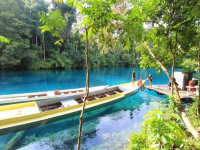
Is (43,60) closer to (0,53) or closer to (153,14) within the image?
(0,53)

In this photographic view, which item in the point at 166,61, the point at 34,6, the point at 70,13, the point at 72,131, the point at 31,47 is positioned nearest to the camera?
the point at 166,61

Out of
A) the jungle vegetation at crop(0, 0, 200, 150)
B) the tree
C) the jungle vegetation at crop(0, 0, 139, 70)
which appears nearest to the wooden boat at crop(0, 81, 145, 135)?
the jungle vegetation at crop(0, 0, 200, 150)

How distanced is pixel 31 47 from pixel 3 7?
7.85 metres

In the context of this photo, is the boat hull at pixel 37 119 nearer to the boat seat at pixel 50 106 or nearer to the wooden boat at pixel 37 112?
the wooden boat at pixel 37 112

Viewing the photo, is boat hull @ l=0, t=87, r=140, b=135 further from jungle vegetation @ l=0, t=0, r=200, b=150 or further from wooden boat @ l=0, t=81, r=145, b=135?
jungle vegetation @ l=0, t=0, r=200, b=150

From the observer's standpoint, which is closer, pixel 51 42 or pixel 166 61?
pixel 166 61

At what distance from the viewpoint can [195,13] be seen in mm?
2348

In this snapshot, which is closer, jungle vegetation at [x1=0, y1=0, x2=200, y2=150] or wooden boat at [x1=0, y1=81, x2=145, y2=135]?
jungle vegetation at [x1=0, y1=0, x2=200, y2=150]

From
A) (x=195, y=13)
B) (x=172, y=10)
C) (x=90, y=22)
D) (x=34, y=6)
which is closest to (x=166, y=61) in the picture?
(x=172, y=10)

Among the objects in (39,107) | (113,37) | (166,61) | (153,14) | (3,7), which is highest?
(3,7)

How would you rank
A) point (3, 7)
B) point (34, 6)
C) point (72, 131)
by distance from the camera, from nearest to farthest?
point (72, 131) < point (3, 7) < point (34, 6)

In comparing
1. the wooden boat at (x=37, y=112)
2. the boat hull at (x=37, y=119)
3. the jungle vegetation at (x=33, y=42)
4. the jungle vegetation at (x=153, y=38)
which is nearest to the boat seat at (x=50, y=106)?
the wooden boat at (x=37, y=112)

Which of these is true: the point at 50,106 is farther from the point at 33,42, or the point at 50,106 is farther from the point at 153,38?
the point at 33,42

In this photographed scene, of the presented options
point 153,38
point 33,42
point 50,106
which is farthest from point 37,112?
point 33,42
